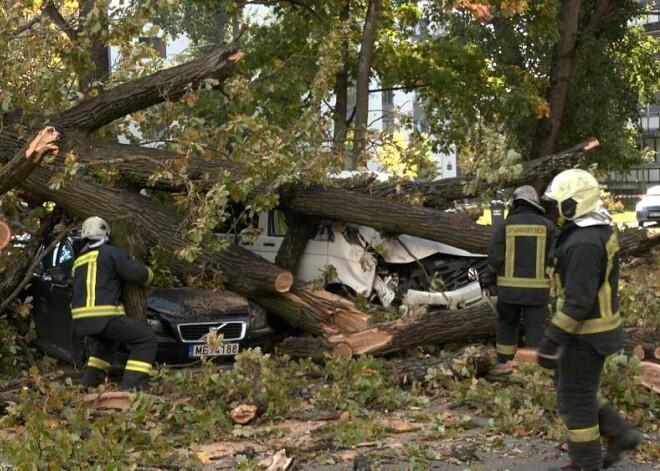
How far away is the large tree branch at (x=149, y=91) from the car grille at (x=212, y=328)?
2.59 m

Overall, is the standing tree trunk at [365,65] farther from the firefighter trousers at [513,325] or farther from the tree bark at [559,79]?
the firefighter trousers at [513,325]

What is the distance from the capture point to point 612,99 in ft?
65.5

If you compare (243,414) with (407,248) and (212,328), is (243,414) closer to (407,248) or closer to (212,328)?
(212,328)

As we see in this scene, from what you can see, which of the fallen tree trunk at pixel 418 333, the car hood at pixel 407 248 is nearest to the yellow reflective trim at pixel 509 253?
the fallen tree trunk at pixel 418 333

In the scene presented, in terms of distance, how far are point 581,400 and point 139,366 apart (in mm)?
3928

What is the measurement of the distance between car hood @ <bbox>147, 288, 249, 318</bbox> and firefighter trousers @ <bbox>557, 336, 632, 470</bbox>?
4390 mm

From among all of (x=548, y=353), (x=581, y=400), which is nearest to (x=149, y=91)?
(x=548, y=353)

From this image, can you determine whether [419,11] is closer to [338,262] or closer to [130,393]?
[338,262]

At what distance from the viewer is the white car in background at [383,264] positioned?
33.5 ft

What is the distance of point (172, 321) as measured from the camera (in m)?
8.75

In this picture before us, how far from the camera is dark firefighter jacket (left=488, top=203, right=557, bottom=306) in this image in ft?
26.5

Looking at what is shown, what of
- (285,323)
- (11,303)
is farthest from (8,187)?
(285,323)

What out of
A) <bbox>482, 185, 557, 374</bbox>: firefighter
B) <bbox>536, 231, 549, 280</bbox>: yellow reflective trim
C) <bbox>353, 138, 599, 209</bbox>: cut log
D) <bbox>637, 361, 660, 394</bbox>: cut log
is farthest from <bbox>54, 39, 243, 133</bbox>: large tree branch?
<bbox>637, 361, 660, 394</bbox>: cut log

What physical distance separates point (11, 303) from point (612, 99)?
14.2 metres
